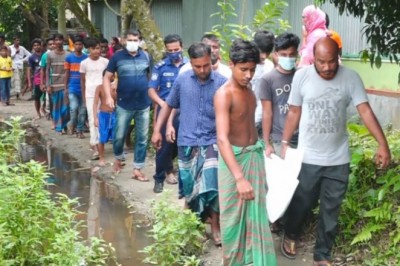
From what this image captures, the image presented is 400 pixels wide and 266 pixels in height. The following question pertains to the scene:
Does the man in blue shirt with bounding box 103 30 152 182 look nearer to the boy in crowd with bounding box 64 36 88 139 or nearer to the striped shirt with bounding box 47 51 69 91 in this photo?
the boy in crowd with bounding box 64 36 88 139

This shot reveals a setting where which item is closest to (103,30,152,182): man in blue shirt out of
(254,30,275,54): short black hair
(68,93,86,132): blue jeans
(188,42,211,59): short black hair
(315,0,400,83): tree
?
(254,30,275,54): short black hair

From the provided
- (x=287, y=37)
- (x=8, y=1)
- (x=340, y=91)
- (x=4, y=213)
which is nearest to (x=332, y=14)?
(x=287, y=37)

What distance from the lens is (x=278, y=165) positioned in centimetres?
446

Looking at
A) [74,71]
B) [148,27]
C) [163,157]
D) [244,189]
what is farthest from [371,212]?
[74,71]

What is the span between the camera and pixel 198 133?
5.39m

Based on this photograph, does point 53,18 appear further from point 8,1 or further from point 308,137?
point 308,137

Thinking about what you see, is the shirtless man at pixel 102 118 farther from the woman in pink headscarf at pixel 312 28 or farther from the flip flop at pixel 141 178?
the woman in pink headscarf at pixel 312 28

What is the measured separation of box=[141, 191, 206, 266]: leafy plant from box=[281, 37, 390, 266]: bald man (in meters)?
A: 0.94

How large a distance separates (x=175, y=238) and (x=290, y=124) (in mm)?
1265

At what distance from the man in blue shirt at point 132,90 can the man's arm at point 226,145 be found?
3369 millimetres

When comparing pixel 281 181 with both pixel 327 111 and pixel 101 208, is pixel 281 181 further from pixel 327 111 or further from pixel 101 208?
pixel 101 208

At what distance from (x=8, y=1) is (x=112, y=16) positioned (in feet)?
12.2

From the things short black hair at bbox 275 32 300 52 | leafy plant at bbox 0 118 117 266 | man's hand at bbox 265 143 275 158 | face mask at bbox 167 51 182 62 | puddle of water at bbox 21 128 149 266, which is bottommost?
puddle of water at bbox 21 128 149 266

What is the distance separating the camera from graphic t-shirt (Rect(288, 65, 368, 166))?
14.8 feet
